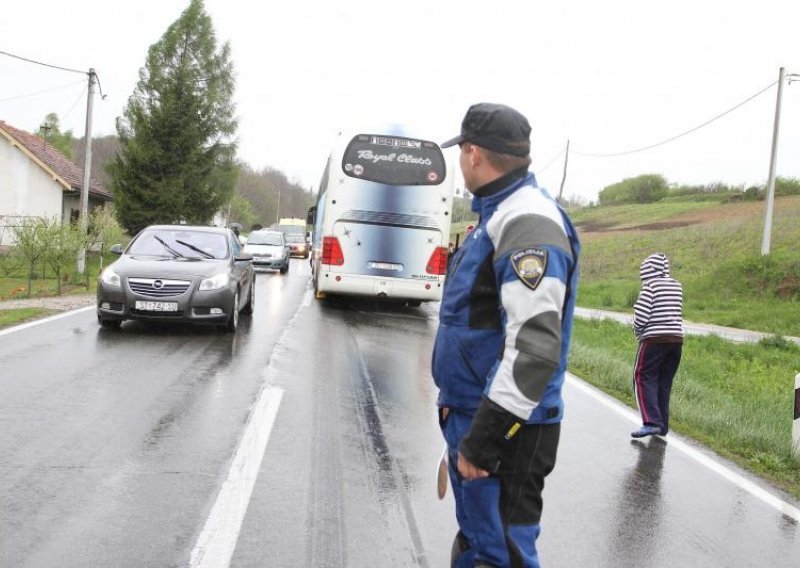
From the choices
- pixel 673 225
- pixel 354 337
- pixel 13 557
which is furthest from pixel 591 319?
pixel 673 225

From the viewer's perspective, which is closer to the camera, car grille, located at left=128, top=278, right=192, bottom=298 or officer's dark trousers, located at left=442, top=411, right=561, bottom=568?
officer's dark trousers, located at left=442, top=411, right=561, bottom=568

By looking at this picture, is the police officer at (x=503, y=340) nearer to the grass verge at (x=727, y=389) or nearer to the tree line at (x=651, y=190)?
the grass verge at (x=727, y=389)

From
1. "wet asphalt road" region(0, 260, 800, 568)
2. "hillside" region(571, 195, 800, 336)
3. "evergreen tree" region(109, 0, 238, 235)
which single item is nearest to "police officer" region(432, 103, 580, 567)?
"wet asphalt road" region(0, 260, 800, 568)

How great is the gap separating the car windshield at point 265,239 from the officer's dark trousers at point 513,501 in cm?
2791

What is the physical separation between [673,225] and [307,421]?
46715 millimetres

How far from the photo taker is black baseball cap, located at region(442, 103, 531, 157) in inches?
102

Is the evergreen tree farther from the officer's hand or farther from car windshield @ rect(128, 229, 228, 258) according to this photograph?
the officer's hand

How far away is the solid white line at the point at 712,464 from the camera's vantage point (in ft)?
16.9

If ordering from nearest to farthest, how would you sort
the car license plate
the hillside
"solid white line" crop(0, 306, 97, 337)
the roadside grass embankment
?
the car license plate, "solid white line" crop(0, 306, 97, 337), the roadside grass embankment, the hillside

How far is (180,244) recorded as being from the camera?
12.2m

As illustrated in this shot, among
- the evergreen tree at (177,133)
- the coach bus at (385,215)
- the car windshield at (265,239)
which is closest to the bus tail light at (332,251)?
the coach bus at (385,215)

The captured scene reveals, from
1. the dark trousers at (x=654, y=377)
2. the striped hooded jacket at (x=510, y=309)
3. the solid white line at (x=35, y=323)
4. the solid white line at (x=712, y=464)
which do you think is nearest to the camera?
the striped hooded jacket at (x=510, y=309)

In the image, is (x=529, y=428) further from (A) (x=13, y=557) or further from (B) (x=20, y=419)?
(B) (x=20, y=419)

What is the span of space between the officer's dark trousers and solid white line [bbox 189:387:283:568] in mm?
1546
